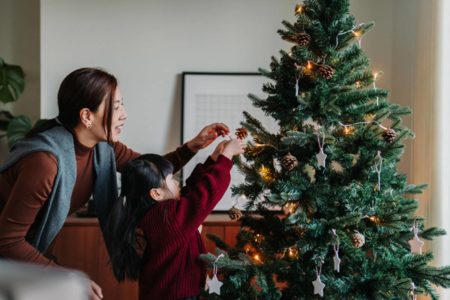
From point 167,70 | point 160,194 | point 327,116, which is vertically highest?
point 167,70

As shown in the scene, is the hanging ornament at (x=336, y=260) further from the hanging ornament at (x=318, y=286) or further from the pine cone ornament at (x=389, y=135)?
the pine cone ornament at (x=389, y=135)

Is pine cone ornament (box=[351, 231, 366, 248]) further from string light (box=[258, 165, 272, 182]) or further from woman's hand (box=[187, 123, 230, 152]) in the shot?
woman's hand (box=[187, 123, 230, 152])

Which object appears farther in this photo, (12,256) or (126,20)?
(126,20)

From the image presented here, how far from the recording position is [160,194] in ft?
5.85

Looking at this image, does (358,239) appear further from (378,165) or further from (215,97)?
(215,97)

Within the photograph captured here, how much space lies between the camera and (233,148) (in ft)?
5.82

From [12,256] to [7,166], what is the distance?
0.29 metres

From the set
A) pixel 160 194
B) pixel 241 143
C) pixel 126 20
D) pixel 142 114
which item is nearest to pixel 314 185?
pixel 241 143

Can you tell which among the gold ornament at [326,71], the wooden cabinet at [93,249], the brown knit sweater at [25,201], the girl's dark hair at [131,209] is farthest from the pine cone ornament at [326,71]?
the wooden cabinet at [93,249]

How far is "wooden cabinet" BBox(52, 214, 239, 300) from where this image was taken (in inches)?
110

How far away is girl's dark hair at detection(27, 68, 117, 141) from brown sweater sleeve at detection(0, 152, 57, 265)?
0.17m

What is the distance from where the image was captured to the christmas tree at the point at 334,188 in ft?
5.11

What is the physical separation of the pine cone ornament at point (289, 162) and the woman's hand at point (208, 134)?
1.44ft

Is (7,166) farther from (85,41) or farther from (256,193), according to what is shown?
(85,41)
